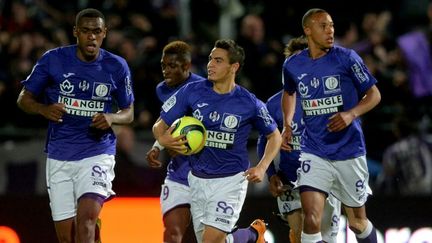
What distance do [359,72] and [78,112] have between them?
7.98 ft

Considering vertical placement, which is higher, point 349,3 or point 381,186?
point 349,3

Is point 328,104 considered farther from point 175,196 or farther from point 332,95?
point 175,196

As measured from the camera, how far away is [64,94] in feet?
36.1

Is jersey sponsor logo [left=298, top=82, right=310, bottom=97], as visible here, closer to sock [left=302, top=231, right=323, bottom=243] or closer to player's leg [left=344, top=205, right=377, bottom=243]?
player's leg [left=344, top=205, right=377, bottom=243]

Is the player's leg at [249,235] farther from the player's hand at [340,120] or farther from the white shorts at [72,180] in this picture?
the player's hand at [340,120]

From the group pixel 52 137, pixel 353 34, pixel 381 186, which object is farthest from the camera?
pixel 353 34

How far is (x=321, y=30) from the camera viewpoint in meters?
11.0

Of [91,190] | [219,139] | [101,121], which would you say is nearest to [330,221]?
[219,139]

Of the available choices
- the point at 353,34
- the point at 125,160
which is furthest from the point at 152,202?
the point at 353,34

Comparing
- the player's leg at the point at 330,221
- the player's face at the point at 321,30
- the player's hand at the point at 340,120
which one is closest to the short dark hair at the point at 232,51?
the player's face at the point at 321,30

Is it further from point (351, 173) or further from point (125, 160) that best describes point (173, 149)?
point (125, 160)

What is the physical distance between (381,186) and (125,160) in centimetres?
285

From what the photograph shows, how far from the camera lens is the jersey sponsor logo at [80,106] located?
1098 centimetres

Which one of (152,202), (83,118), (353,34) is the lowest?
(152,202)
